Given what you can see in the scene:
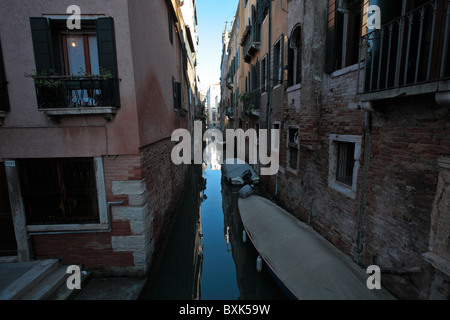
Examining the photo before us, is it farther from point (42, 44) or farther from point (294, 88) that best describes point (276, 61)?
point (42, 44)

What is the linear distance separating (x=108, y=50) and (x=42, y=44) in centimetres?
110

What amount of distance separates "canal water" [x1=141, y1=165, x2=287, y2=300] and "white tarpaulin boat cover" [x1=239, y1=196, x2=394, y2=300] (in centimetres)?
87

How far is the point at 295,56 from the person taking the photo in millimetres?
7047

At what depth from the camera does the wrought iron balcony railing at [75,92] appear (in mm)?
3756

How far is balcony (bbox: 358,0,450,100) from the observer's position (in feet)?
9.44

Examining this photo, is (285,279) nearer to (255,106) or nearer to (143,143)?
(143,143)

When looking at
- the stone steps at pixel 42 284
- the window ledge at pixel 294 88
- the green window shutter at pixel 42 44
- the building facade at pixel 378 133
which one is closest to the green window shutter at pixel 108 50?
the green window shutter at pixel 42 44

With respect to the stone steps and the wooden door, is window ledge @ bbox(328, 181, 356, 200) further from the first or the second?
the wooden door

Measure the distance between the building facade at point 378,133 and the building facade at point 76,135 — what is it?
167 inches

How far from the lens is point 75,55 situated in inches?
161


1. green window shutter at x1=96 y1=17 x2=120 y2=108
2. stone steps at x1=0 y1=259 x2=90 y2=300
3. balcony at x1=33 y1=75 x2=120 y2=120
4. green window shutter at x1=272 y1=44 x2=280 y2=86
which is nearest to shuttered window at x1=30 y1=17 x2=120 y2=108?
green window shutter at x1=96 y1=17 x2=120 y2=108

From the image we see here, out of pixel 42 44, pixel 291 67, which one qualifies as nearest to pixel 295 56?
pixel 291 67

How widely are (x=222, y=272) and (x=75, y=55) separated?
5883mm

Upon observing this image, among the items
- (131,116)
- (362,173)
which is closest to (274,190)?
(362,173)
